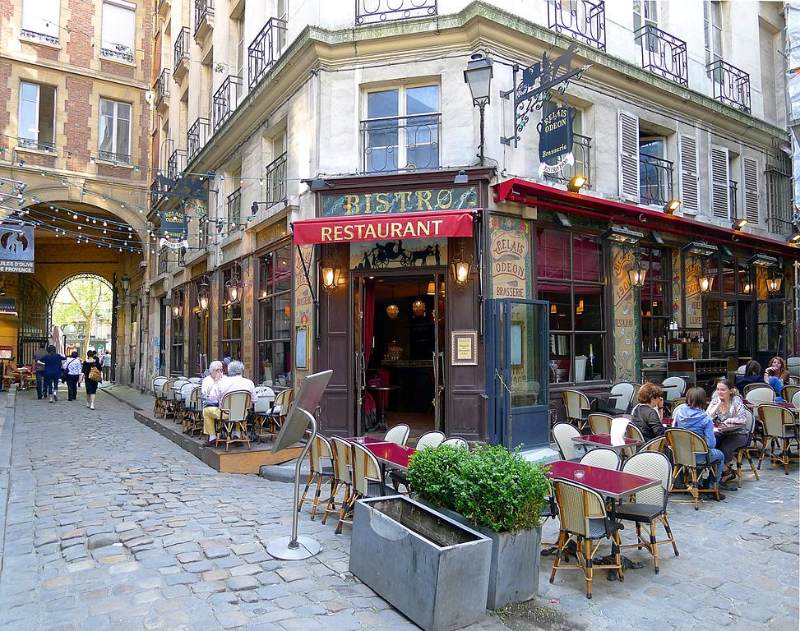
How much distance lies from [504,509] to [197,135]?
15789 mm

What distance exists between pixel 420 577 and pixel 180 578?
2.04 meters

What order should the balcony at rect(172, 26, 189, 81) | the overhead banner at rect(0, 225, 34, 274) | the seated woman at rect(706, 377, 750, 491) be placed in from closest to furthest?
the seated woman at rect(706, 377, 750, 491) → the balcony at rect(172, 26, 189, 81) → the overhead banner at rect(0, 225, 34, 274)

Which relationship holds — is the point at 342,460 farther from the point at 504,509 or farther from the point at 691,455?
the point at 691,455

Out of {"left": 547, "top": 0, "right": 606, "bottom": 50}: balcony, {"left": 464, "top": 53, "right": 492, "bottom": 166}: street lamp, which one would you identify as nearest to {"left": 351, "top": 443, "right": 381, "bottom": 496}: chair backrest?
{"left": 464, "top": 53, "right": 492, "bottom": 166}: street lamp

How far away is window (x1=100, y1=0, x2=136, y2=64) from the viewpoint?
21.4m

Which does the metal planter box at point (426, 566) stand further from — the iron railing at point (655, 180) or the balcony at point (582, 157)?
the iron railing at point (655, 180)

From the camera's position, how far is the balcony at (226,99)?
1405 cm

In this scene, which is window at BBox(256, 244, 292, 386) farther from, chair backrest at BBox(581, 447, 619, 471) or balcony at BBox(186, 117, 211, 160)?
chair backrest at BBox(581, 447, 619, 471)

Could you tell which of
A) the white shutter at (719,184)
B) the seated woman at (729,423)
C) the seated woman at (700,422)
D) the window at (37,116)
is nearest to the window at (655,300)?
the white shutter at (719,184)

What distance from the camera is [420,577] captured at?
3754 mm

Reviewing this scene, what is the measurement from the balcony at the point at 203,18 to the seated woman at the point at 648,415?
14.5 m

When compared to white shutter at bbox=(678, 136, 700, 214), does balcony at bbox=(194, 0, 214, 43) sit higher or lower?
higher

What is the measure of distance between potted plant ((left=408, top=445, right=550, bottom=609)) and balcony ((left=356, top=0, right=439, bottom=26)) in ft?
26.2

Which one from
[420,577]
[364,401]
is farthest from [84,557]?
[364,401]
